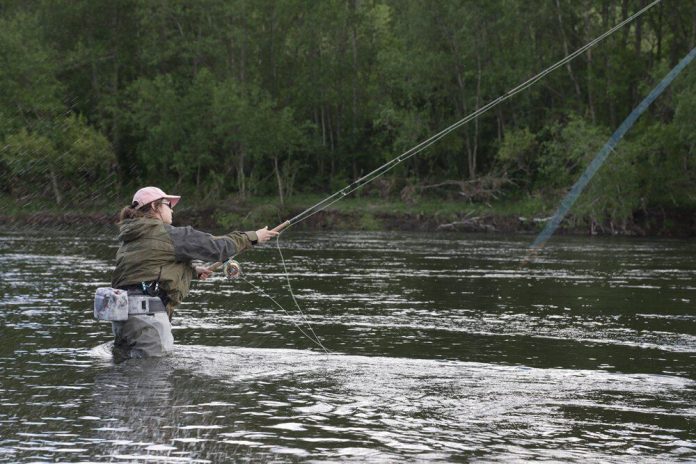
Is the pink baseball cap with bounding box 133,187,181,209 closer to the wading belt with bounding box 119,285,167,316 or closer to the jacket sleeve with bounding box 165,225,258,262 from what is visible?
the jacket sleeve with bounding box 165,225,258,262

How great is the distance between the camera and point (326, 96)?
2307 inches

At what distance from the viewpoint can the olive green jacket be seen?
10039 mm

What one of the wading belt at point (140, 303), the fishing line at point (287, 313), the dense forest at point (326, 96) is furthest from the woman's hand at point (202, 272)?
the dense forest at point (326, 96)

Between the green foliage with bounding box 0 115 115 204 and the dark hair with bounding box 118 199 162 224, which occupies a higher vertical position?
the green foliage with bounding box 0 115 115 204

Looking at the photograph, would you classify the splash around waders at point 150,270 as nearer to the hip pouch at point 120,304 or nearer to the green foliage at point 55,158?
the hip pouch at point 120,304

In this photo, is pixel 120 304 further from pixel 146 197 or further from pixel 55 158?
pixel 55 158

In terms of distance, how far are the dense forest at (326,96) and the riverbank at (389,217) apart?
877 millimetres

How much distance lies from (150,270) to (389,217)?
36.1 metres

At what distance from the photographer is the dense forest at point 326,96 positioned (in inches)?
1906

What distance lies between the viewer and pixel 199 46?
2245 inches

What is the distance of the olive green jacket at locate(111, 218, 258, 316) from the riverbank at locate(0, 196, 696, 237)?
31.3 m

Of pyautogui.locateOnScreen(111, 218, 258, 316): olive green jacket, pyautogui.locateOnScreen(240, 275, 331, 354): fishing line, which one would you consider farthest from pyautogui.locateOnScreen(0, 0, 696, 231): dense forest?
pyautogui.locateOnScreen(111, 218, 258, 316): olive green jacket

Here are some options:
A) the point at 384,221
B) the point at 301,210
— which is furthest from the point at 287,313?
the point at 301,210

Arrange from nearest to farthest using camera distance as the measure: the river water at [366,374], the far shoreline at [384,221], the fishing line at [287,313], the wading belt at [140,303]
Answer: the river water at [366,374] → the wading belt at [140,303] → the fishing line at [287,313] → the far shoreline at [384,221]
